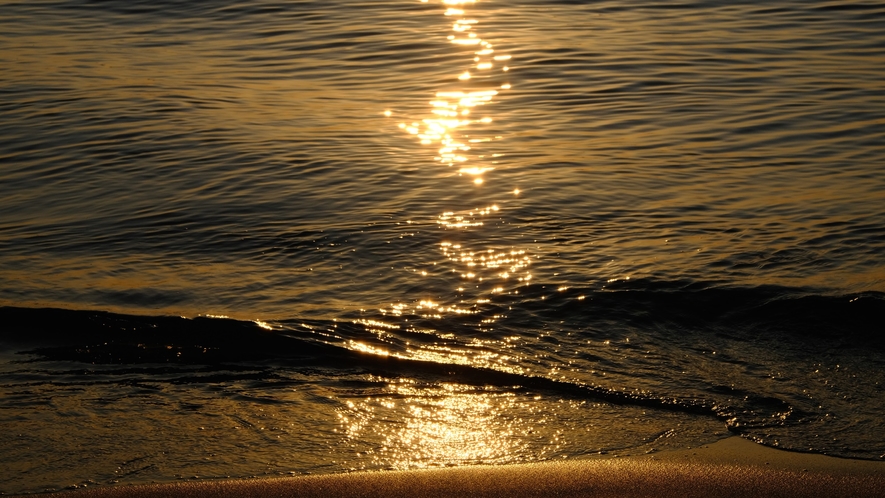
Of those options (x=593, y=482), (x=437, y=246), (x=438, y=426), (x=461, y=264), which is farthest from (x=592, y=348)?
(x=437, y=246)

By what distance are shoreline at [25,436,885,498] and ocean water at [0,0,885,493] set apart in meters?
0.16

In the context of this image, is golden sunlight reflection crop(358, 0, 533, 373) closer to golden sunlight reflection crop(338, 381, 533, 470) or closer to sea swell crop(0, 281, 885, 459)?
sea swell crop(0, 281, 885, 459)

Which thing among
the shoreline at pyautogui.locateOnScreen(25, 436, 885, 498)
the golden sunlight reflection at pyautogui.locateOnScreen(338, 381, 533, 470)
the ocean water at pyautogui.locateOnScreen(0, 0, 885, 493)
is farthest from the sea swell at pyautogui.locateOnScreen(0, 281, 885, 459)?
the shoreline at pyautogui.locateOnScreen(25, 436, 885, 498)

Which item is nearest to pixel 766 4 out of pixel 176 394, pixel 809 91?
pixel 809 91

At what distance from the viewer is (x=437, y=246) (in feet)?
25.1

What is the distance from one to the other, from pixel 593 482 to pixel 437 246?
3.54m

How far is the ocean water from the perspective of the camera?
500 cm

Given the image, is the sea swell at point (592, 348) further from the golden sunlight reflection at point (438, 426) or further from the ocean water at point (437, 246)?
the golden sunlight reflection at point (438, 426)

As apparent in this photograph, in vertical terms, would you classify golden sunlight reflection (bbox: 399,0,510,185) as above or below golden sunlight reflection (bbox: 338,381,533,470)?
above

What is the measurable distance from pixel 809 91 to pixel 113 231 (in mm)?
7084

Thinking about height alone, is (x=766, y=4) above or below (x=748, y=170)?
above

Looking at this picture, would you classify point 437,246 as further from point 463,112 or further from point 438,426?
point 463,112

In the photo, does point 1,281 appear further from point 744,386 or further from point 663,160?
point 663,160

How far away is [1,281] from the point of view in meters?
7.18
